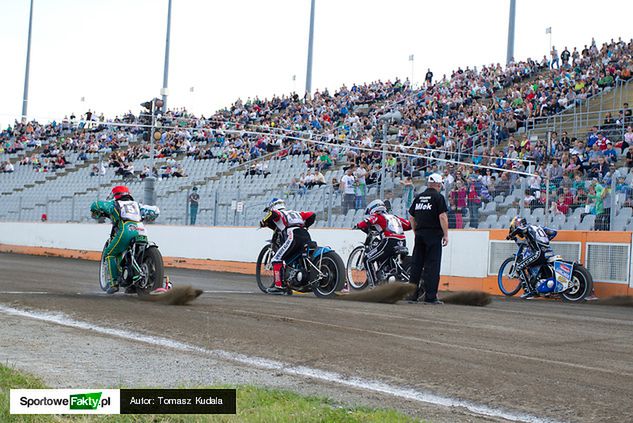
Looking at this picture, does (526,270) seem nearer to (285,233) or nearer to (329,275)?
(329,275)

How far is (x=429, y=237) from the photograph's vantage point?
42.5ft

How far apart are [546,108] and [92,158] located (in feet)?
79.0

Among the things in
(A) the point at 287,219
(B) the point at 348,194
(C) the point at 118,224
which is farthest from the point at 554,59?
(C) the point at 118,224

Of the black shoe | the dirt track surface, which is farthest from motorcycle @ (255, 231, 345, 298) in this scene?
the dirt track surface

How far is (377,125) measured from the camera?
31344mm

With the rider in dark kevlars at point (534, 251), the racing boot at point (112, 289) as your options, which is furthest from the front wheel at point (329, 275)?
the rider in dark kevlars at point (534, 251)

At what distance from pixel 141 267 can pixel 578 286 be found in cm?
781

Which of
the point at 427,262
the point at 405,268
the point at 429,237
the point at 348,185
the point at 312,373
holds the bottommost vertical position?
the point at 312,373

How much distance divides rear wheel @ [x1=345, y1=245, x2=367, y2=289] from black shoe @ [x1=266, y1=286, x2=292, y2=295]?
4.47 feet

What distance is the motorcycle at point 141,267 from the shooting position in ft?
39.3

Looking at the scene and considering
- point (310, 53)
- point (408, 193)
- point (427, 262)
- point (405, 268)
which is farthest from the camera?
point (310, 53)

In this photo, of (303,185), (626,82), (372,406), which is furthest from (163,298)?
(626,82)

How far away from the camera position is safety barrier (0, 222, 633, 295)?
1606 cm

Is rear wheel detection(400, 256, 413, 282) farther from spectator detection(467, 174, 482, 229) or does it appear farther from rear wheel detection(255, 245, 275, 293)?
spectator detection(467, 174, 482, 229)
